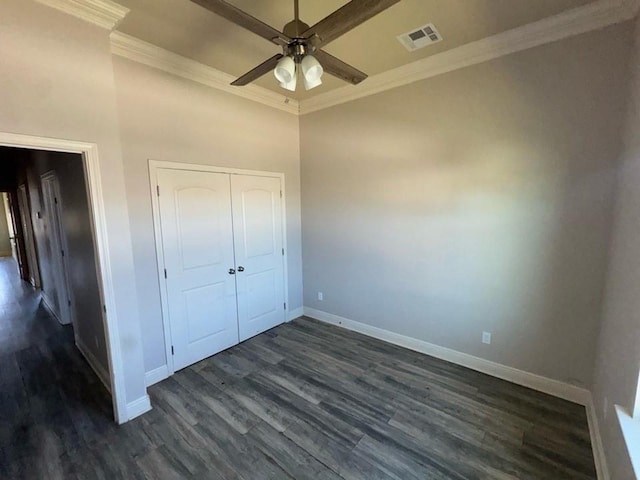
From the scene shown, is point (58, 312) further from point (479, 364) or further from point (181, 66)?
point (479, 364)

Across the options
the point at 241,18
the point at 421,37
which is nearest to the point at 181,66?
the point at 241,18

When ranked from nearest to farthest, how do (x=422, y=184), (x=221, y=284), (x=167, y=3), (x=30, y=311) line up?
(x=167, y=3), (x=422, y=184), (x=221, y=284), (x=30, y=311)

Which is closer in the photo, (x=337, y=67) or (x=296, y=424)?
(x=337, y=67)

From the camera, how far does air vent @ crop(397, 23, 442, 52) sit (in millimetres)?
2326

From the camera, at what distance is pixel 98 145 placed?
2.03 meters

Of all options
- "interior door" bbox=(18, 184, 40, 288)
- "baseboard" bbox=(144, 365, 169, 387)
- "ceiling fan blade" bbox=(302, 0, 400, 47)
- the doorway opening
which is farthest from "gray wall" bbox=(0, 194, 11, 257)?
"ceiling fan blade" bbox=(302, 0, 400, 47)

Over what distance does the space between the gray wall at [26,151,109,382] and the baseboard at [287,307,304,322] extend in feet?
7.22

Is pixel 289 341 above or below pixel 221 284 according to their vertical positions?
below

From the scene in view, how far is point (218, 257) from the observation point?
10.6ft

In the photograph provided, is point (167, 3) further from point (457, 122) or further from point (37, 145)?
point (457, 122)

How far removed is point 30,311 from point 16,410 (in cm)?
319

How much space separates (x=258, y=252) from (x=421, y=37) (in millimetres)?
2893

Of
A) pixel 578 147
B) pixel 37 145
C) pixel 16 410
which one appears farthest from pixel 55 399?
pixel 578 147

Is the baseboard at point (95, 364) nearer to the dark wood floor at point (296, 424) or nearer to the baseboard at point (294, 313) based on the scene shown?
the dark wood floor at point (296, 424)
